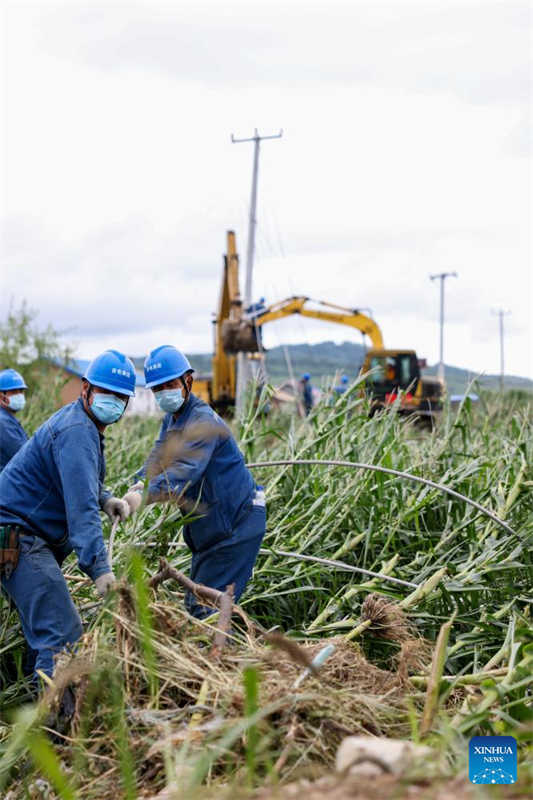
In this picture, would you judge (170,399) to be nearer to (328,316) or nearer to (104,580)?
(104,580)

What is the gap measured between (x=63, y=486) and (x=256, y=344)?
12261 mm

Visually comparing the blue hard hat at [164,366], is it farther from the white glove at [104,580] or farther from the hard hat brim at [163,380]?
the white glove at [104,580]

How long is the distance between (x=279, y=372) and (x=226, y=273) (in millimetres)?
113018

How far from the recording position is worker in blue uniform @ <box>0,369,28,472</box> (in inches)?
260

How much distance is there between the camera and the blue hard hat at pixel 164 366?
400 centimetres

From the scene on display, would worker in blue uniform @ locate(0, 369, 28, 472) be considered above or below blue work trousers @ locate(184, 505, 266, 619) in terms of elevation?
above

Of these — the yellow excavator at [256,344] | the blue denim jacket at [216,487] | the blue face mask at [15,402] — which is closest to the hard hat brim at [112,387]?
the blue denim jacket at [216,487]

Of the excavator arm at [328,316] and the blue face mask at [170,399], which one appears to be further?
the excavator arm at [328,316]

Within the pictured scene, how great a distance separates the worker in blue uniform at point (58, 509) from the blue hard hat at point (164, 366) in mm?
297

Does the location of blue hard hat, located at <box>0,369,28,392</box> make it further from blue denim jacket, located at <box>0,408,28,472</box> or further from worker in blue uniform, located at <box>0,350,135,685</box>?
worker in blue uniform, located at <box>0,350,135,685</box>

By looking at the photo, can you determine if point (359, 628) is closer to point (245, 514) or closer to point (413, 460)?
point (245, 514)

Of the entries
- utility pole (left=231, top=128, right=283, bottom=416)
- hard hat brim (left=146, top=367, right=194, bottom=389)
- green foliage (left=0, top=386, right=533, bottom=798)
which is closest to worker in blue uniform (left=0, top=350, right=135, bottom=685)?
green foliage (left=0, top=386, right=533, bottom=798)

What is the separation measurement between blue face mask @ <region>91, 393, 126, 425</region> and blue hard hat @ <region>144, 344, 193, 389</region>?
0.40 m

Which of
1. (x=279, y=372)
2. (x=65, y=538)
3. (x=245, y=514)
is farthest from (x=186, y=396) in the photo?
(x=279, y=372)
